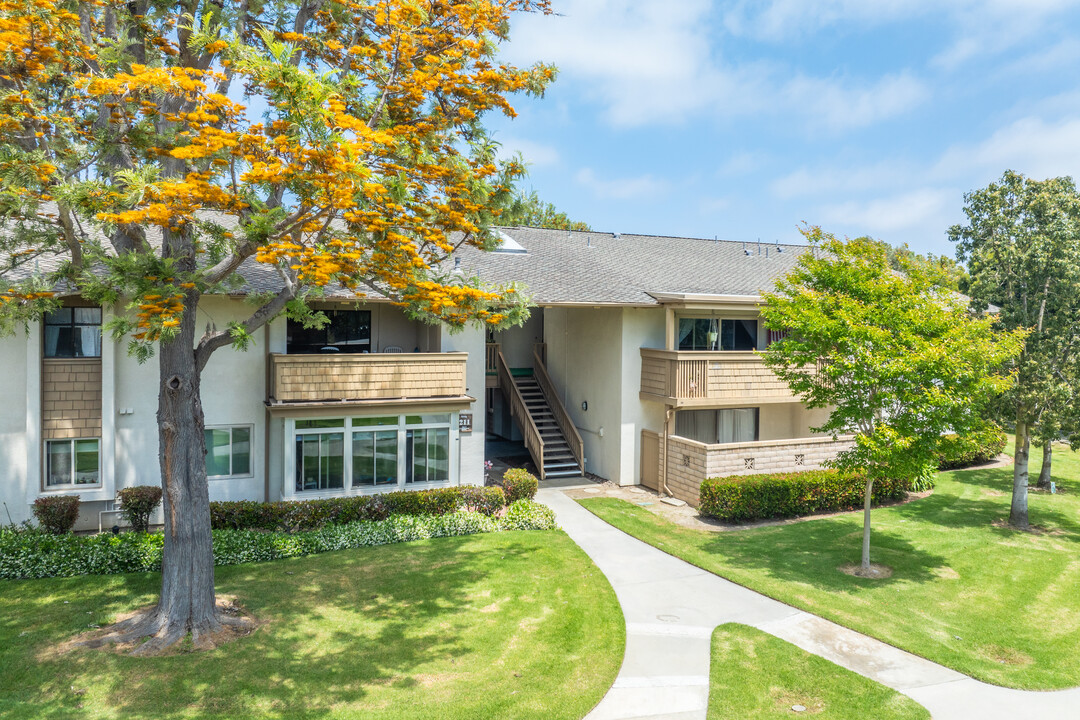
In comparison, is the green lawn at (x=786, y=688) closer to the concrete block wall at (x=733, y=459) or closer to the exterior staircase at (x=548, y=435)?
the concrete block wall at (x=733, y=459)

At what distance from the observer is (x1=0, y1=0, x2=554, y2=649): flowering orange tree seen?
306 inches

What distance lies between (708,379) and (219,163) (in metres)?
13.8

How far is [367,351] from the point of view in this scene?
17859mm

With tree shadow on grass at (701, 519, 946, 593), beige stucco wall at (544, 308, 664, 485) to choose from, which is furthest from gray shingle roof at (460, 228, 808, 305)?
tree shadow on grass at (701, 519, 946, 593)

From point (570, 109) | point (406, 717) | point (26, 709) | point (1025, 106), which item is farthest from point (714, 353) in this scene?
point (26, 709)

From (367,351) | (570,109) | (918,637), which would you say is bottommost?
(918,637)

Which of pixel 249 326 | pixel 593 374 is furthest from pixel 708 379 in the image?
pixel 249 326

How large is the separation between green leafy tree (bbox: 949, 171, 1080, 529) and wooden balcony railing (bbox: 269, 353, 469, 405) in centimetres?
1356

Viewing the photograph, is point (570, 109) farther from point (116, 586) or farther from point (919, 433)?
point (116, 586)

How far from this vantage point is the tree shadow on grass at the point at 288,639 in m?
8.02

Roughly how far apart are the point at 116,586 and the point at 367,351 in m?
8.12

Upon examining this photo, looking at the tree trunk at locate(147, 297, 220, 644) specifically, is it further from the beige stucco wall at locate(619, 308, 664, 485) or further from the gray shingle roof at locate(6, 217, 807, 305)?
the beige stucco wall at locate(619, 308, 664, 485)

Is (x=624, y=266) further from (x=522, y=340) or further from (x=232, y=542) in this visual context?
(x=232, y=542)

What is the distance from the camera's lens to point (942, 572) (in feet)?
42.7
